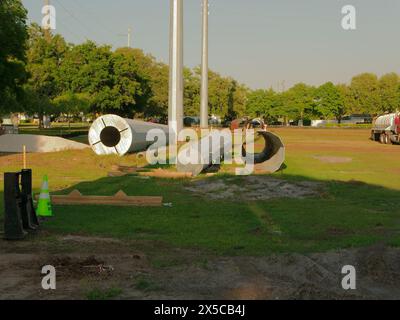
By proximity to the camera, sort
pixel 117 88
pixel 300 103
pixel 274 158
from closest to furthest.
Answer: pixel 274 158
pixel 117 88
pixel 300 103

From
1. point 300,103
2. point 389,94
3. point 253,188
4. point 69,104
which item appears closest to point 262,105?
point 300,103

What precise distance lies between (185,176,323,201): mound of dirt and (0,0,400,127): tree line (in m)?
18.1

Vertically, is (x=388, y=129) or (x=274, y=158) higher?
(x=388, y=129)

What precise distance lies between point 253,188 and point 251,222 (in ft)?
16.7

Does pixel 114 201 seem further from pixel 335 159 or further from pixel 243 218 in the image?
pixel 335 159

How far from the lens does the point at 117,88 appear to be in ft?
233

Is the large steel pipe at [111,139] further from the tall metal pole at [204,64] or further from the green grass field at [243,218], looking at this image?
the tall metal pole at [204,64]

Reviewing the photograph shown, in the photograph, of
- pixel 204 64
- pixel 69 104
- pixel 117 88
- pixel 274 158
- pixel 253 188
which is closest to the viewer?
pixel 253 188

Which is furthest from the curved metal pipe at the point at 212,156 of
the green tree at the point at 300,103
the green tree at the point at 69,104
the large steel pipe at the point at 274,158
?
the green tree at the point at 300,103

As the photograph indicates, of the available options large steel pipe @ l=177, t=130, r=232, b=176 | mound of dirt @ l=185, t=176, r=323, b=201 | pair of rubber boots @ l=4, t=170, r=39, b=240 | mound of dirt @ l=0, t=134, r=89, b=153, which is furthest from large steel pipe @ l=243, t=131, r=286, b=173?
mound of dirt @ l=0, t=134, r=89, b=153

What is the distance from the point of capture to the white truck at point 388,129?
44.4 meters

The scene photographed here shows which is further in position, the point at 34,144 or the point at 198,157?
the point at 34,144

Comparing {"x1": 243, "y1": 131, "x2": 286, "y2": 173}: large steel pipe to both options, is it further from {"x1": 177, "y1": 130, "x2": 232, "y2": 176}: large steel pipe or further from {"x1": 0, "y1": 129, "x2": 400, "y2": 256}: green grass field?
{"x1": 0, "y1": 129, "x2": 400, "y2": 256}: green grass field
